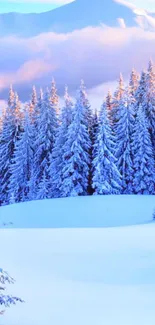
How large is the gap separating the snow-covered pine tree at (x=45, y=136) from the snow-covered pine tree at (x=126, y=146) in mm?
6323

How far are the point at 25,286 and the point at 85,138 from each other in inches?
1221

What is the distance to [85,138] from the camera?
37719 millimetres

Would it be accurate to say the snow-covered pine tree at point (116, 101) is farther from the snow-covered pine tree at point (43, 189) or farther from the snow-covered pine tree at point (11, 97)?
the snow-covered pine tree at point (11, 97)

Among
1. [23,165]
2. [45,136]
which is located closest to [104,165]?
[45,136]

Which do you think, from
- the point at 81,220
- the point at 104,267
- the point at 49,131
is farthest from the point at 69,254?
the point at 49,131

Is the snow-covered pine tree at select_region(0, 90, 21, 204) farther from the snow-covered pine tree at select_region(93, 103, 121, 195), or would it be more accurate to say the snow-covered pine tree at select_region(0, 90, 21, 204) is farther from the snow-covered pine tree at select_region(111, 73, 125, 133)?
the snow-covered pine tree at select_region(93, 103, 121, 195)

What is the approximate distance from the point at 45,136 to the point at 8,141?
6652mm

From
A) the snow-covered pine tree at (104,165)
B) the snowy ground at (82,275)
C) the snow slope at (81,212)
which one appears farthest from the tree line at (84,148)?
the snowy ground at (82,275)

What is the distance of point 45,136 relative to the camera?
136 feet

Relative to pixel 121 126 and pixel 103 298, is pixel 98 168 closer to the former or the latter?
pixel 121 126

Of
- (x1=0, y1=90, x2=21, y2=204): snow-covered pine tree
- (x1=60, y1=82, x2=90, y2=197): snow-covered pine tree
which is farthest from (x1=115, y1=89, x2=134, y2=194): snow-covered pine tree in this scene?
(x1=0, y1=90, x2=21, y2=204): snow-covered pine tree

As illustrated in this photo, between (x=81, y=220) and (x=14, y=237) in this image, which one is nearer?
(x=14, y=237)

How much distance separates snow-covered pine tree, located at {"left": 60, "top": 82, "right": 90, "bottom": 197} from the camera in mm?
36447

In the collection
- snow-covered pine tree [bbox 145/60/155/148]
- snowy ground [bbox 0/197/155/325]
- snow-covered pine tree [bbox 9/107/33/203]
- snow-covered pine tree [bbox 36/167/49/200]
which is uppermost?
snow-covered pine tree [bbox 145/60/155/148]
